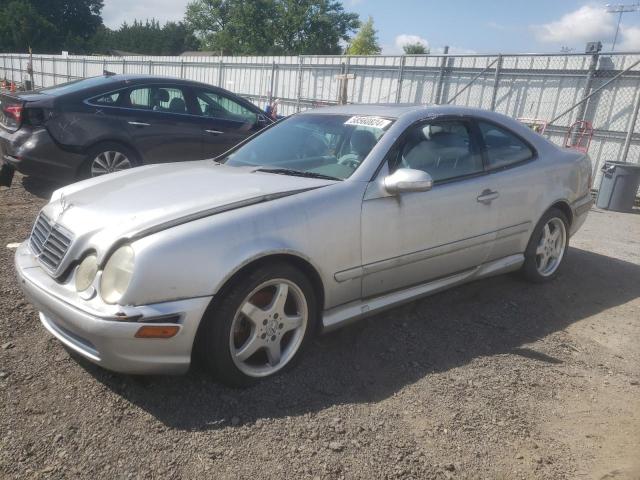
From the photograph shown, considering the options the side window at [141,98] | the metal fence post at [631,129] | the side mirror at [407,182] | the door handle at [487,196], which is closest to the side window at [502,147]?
the door handle at [487,196]

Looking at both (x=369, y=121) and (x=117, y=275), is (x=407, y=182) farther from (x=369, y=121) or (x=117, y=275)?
(x=117, y=275)

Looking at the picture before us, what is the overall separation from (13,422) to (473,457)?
6.92ft

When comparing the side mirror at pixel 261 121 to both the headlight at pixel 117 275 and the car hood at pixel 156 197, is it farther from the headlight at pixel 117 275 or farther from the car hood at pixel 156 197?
the headlight at pixel 117 275

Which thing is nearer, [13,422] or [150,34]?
[13,422]

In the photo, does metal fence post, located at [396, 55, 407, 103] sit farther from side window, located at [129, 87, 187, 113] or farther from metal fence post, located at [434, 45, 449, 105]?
side window, located at [129, 87, 187, 113]

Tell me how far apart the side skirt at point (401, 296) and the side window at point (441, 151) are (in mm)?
722

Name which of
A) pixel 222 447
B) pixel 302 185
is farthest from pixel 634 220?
pixel 222 447

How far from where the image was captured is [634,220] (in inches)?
327

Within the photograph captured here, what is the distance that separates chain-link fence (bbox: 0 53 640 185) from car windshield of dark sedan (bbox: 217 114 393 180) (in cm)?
770

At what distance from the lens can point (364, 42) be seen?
6519cm

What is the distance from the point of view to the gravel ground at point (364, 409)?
225 centimetres

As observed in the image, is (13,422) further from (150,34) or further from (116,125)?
(150,34)

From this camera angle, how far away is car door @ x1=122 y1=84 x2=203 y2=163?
21.0 ft

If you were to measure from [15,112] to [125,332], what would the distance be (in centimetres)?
487
